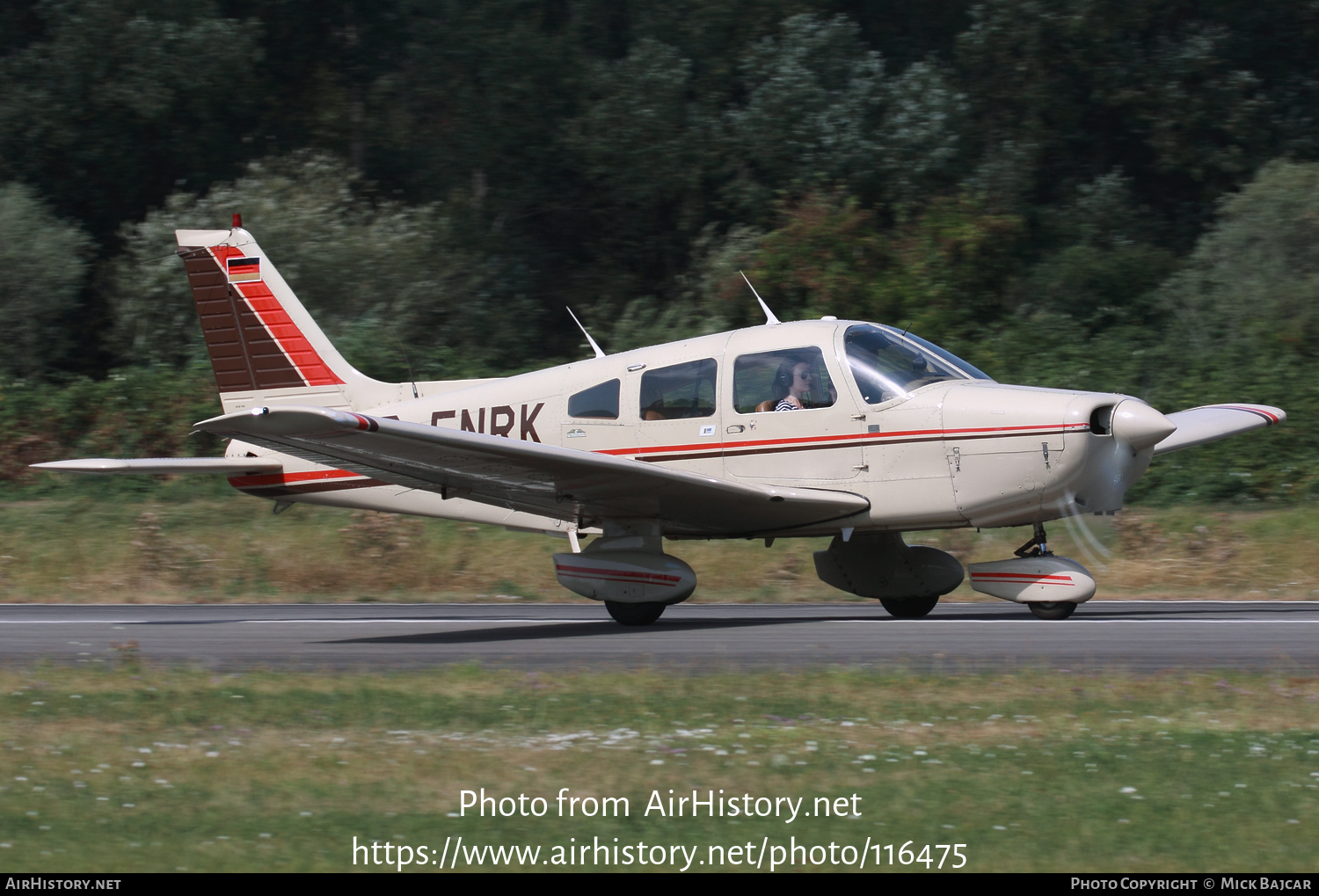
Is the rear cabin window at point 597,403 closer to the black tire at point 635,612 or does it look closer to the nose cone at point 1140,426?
the black tire at point 635,612

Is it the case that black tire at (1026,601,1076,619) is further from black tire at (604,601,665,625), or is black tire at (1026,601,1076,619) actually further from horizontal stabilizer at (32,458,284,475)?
horizontal stabilizer at (32,458,284,475)

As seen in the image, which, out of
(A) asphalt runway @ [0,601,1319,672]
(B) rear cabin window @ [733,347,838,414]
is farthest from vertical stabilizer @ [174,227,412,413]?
(B) rear cabin window @ [733,347,838,414]

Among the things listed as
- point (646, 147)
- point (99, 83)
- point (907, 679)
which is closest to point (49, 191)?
point (99, 83)

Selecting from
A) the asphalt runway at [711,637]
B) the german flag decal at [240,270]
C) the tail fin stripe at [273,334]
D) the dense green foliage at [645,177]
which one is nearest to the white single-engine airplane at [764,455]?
the asphalt runway at [711,637]

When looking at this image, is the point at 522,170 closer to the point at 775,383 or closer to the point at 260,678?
the point at 775,383

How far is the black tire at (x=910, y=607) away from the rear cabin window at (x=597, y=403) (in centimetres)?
282

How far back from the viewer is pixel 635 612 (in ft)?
38.6

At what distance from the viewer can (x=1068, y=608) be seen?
10969mm

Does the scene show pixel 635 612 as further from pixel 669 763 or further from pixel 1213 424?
pixel 669 763

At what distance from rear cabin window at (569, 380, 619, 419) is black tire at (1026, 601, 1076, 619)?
3701mm

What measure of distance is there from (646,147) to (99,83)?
12474mm

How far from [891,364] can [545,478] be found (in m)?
2.82

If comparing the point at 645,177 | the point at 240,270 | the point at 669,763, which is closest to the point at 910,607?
the point at 669,763

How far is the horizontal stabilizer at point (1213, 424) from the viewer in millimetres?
12359
